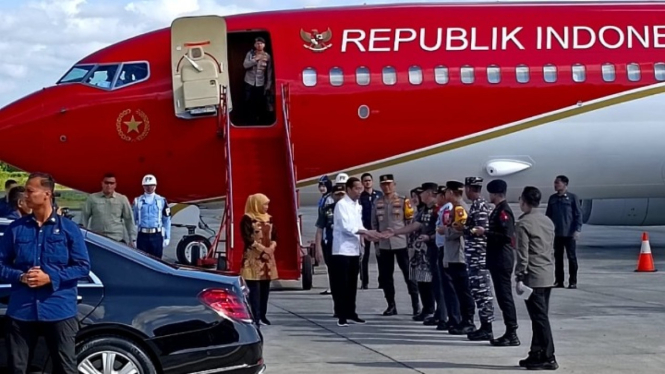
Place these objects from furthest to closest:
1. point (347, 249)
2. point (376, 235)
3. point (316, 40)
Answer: point (316, 40)
point (376, 235)
point (347, 249)

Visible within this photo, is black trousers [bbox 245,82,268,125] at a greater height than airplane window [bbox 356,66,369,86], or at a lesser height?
lesser

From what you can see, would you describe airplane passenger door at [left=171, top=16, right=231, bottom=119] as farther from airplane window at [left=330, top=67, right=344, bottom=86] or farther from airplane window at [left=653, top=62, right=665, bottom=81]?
airplane window at [left=653, top=62, right=665, bottom=81]

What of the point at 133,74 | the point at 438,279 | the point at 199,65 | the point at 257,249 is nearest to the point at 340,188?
the point at 438,279

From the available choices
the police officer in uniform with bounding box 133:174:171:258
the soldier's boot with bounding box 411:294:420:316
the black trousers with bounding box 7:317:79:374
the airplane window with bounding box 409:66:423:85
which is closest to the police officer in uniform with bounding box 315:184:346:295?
the soldier's boot with bounding box 411:294:420:316

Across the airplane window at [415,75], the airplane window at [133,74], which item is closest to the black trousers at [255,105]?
the airplane window at [133,74]

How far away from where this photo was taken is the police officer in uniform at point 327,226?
45.1 ft

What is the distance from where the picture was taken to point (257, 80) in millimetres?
18703

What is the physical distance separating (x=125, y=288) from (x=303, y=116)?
436 inches

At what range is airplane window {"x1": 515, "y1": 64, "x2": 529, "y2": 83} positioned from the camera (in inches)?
763

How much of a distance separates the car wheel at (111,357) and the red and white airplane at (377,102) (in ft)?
31.8

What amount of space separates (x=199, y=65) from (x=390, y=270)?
18.8 feet

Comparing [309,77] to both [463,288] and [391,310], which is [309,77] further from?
[463,288]

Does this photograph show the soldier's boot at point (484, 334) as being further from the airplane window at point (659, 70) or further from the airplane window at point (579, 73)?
the airplane window at point (659, 70)

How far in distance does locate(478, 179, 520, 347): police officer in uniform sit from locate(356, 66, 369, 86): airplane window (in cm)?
794
